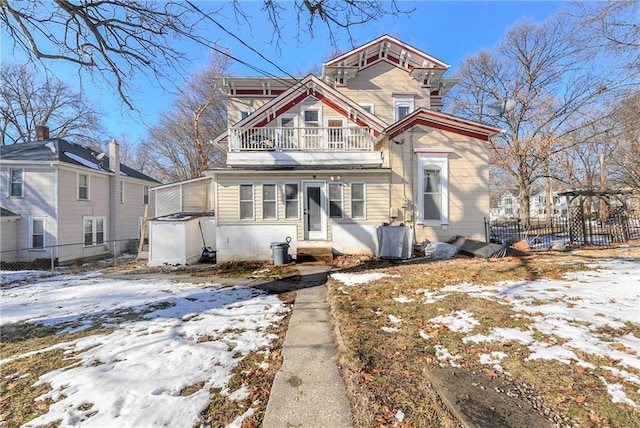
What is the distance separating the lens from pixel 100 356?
351cm

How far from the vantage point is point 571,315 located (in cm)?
397

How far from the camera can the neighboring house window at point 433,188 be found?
10.8 meters

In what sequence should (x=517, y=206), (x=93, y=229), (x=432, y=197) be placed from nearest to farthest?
(x=432, y=197)
(x=93, y=229)
(x=517, y=206)

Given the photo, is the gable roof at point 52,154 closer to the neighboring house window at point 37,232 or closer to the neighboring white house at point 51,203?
the neighboring white house at point 51,203

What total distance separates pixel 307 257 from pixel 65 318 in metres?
6.56

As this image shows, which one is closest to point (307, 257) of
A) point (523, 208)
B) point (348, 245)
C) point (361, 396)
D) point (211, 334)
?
point (348, 245)

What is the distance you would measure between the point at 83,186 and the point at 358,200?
16450 millimetres

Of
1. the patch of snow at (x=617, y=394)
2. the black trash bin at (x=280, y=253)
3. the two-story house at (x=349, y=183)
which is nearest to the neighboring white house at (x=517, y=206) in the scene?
the two-story house at (x=349, y=183)

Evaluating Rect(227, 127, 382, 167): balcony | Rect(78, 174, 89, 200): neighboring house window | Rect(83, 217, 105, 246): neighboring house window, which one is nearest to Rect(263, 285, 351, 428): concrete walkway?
Rect(227, 127, 382, 167): balcony

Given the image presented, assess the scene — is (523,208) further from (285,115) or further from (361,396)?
(361,396)

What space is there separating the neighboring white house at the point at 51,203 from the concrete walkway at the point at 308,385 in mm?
14449

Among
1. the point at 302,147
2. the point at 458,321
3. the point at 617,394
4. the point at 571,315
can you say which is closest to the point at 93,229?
the point at 302,147

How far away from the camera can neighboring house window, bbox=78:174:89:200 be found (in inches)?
634

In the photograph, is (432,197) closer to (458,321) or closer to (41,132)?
(458,321)
